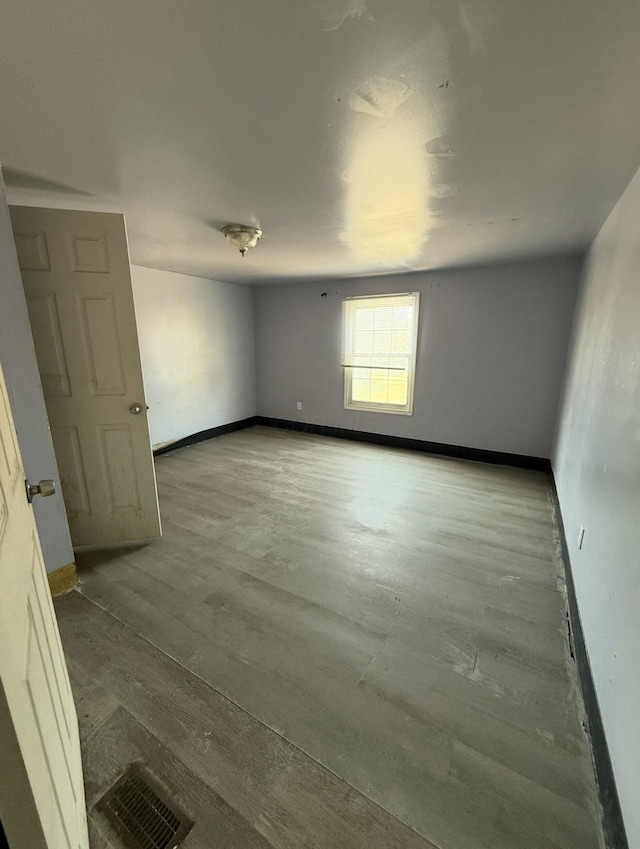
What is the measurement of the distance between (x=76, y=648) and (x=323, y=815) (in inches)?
51.1

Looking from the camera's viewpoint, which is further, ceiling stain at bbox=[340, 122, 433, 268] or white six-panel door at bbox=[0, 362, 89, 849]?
ceiling stain at bbox=[340, 122, 433, 268]

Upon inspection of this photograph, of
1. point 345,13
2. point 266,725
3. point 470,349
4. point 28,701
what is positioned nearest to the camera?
point 28,701

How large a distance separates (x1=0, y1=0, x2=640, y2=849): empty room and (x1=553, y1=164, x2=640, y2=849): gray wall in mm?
20

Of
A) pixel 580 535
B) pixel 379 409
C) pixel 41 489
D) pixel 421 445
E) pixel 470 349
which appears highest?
pixel 470 349

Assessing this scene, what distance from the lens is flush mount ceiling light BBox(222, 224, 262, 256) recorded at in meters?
2.40

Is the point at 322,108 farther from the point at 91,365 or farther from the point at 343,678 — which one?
the point at 343,678

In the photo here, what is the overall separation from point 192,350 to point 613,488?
4461mm

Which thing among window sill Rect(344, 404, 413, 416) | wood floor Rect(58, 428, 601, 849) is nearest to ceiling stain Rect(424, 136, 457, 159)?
wood floor Rect(58, 428, 601, 849)

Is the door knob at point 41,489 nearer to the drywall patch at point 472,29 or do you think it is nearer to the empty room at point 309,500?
the empty room at point 309,500

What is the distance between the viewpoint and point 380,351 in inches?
180

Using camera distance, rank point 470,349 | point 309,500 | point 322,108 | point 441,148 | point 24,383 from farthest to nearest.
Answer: point 470,349 → point 309,500 → point 24,383 → point 441,148 → point 322,108

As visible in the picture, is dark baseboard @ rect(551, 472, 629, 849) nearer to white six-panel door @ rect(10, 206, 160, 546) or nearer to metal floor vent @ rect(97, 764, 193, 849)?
metal floor vent @ rect(97, 764, 193, 849)

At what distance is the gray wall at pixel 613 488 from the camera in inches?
42.2

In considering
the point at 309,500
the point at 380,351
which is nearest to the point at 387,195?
the point at 309,500
